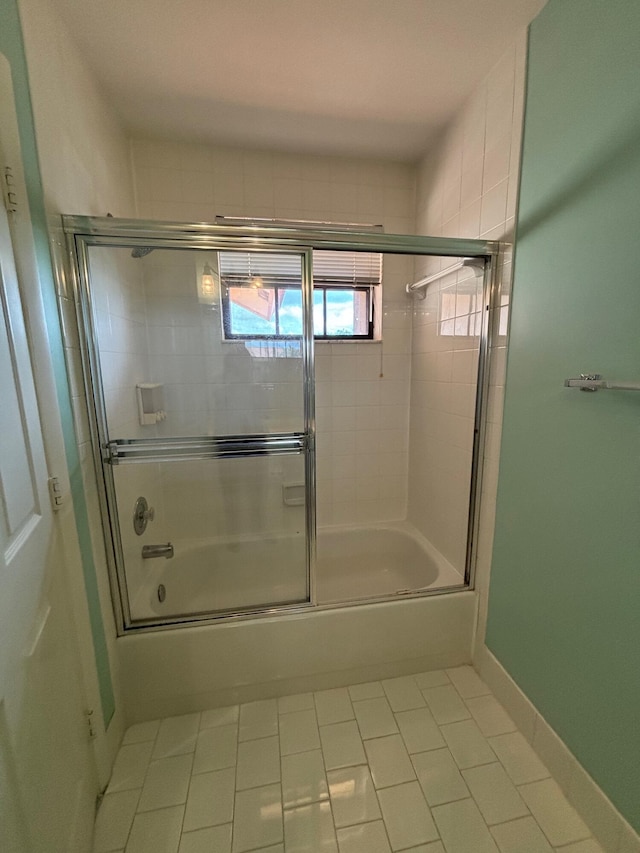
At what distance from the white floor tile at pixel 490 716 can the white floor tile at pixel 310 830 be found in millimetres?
Result: 659

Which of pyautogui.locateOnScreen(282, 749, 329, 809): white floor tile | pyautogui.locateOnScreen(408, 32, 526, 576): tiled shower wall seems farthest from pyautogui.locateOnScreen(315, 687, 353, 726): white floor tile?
pyautogui.locateOnScreen(408, 32, 526, 576): tiled shower wall

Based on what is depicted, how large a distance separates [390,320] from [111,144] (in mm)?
1660

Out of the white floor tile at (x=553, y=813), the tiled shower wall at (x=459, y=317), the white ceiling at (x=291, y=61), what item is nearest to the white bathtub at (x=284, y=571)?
the tiled shower wall at (x=459, y=317)

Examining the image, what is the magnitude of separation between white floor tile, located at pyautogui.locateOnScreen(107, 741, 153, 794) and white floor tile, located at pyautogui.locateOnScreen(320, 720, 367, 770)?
63cm

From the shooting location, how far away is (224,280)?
1.62 meters

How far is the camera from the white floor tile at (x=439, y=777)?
1.10 metres

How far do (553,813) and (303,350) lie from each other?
1.77 metres

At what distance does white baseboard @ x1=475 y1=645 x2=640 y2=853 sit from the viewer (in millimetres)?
942

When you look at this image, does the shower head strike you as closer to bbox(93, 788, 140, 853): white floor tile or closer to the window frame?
the window frame

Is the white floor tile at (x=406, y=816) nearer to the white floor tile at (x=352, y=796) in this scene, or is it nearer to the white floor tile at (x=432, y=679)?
the white floor tile at (x=352, y=796)

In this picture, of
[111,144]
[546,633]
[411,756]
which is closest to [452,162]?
[111,144]

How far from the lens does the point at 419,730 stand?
1.31 m

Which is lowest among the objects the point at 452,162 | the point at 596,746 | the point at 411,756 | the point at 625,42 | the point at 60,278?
the point at 411,756

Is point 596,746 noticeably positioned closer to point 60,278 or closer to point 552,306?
point 552,306
